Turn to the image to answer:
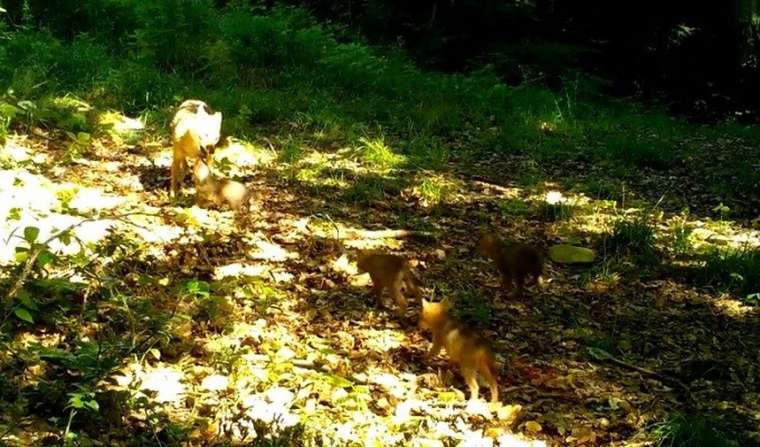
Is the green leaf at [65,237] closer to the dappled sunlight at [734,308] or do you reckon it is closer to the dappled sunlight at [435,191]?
the dappled sunlight at [435,191]

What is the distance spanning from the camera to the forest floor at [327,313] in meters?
3.58

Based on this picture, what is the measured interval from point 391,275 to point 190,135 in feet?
7.73

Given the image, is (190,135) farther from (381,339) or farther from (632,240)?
Result: (632,240)

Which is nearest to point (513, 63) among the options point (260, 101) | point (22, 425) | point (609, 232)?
point (260, 101)

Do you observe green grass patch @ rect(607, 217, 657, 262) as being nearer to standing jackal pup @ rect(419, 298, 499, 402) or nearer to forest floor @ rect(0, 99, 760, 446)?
forest floor @ rect(0, 99, 760, 446)

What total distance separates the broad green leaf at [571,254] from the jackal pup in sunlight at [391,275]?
178 cm

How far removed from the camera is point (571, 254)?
625cm

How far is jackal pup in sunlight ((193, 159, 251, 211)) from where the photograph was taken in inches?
240

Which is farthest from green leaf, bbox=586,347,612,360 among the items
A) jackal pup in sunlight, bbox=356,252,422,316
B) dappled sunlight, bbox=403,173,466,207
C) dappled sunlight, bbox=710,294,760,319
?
dappled sunlight, bbox=403,173,466,207

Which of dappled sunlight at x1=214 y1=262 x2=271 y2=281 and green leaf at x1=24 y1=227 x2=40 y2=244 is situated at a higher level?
green leaf at x1=24 y1=227 x2=40 y2=244

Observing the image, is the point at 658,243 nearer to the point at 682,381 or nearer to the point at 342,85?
the point at 682,381

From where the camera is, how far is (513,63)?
48.5ft

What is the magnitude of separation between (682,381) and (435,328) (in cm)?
156

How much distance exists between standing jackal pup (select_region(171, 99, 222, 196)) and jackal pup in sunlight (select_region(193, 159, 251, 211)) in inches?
6.1
